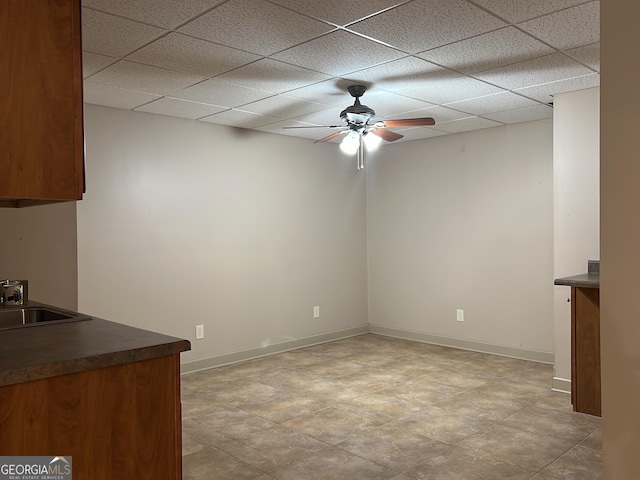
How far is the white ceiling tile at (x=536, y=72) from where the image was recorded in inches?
130

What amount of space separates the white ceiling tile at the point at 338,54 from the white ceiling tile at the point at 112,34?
78 cm

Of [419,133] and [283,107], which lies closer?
[283,107]


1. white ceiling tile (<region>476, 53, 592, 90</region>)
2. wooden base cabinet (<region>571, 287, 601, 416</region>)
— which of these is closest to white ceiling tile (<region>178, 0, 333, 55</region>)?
white ceiling tile (<region>476, 53, 592, 90</region>)

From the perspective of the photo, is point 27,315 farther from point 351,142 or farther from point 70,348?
point 351,142

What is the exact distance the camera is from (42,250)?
10.9 feet

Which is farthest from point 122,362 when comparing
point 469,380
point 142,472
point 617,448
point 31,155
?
point 469,380

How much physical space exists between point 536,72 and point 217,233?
10.2ft

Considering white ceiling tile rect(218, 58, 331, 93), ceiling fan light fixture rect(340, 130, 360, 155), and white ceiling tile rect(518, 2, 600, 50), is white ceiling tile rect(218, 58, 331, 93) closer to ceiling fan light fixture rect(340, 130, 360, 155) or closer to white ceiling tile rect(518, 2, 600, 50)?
ceiling fan light fixture rect(340, 130, 360, 155)

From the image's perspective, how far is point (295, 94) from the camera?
3977 mm

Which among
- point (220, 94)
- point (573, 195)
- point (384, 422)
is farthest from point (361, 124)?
point (384, 422)

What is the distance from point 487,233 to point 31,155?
4.63 metres

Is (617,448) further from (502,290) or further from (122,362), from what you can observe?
(502,290)

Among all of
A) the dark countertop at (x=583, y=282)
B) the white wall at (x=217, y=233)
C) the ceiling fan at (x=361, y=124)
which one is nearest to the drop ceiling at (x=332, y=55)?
the ceiling fan at (x=361, y=124)

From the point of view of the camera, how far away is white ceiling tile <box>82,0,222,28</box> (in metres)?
2.41
